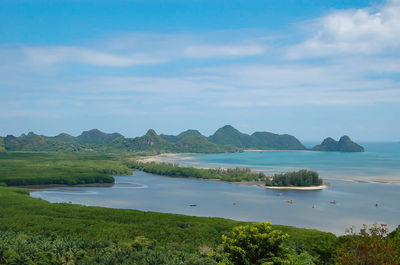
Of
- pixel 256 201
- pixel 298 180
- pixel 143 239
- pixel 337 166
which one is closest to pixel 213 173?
pixel 298 180

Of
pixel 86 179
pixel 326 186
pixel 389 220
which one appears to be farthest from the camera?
pixel 86 179

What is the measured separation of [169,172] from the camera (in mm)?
102938

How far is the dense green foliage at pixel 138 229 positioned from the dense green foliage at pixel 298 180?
41329 mm

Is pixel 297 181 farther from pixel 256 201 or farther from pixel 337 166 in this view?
pixel 337 166

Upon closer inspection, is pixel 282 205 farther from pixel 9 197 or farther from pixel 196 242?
pixel 9 197

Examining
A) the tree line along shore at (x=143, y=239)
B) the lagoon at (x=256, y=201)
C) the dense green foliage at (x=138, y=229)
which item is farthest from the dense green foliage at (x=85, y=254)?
the lagoon at (x=256, y=201)

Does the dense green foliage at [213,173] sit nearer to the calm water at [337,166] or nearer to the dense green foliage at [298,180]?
the dense green foliage at [298,180]

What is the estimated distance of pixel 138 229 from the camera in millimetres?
33625

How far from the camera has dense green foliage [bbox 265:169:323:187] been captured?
7800cm

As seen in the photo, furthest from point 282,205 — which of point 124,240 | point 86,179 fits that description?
point 86,179

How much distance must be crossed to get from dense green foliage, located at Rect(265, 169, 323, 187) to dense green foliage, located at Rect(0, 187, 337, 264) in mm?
41329

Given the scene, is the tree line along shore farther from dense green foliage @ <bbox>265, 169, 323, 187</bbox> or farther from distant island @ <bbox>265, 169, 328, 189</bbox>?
dense green foliage @ <bbox>265, 169, 323, 187</bbox>

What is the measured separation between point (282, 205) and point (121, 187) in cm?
3740

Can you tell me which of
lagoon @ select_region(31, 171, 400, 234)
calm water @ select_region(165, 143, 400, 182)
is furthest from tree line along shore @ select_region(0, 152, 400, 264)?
calm water @ select_region(165, 143, 400, 182)
